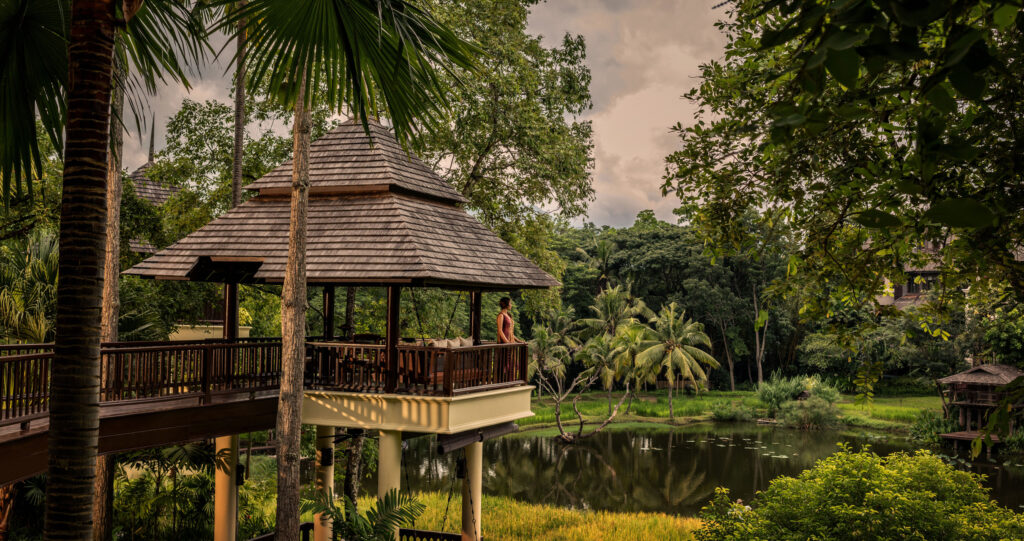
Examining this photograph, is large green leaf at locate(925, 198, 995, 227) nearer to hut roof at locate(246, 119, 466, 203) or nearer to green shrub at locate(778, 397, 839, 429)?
hut roof at locate(246, 119, 466, 203)

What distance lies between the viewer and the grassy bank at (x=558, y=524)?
661 inches

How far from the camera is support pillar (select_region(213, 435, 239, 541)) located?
11.6m

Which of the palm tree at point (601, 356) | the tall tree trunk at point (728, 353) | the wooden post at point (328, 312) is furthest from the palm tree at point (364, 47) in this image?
the tall tree trunk at point (728, 353)

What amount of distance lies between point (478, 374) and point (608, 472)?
18.4m

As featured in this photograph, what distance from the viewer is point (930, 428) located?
32.4 meters

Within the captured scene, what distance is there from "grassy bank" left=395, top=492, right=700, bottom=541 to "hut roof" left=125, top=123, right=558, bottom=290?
6940 millimetres

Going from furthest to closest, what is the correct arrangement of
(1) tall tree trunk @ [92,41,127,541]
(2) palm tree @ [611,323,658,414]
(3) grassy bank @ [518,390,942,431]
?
(2) palm tree @ [611,323,658,414] < (3) grassy bank @ [518,390,942,431] < (1) tall tree trunk @ [92,41,127,541]

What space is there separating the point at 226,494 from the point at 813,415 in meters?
32.5

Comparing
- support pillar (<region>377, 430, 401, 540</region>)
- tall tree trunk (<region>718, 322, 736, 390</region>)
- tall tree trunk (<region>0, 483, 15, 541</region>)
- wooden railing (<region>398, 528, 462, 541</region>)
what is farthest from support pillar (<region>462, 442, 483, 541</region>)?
tall tree trunk (<region>718, 322, 736, 390</region>)

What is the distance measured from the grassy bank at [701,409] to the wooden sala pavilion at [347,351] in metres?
23.8

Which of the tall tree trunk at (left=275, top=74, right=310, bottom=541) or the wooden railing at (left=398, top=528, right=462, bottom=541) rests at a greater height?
the tall tree trunk at (left=275, top=74, right=310, bottom=541)

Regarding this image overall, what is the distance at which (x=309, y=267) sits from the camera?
37.5ft

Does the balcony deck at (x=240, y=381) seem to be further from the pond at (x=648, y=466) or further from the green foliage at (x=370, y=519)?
the pond at (x=648, y=466)

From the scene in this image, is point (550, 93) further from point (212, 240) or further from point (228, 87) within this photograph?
point (212, 240)
